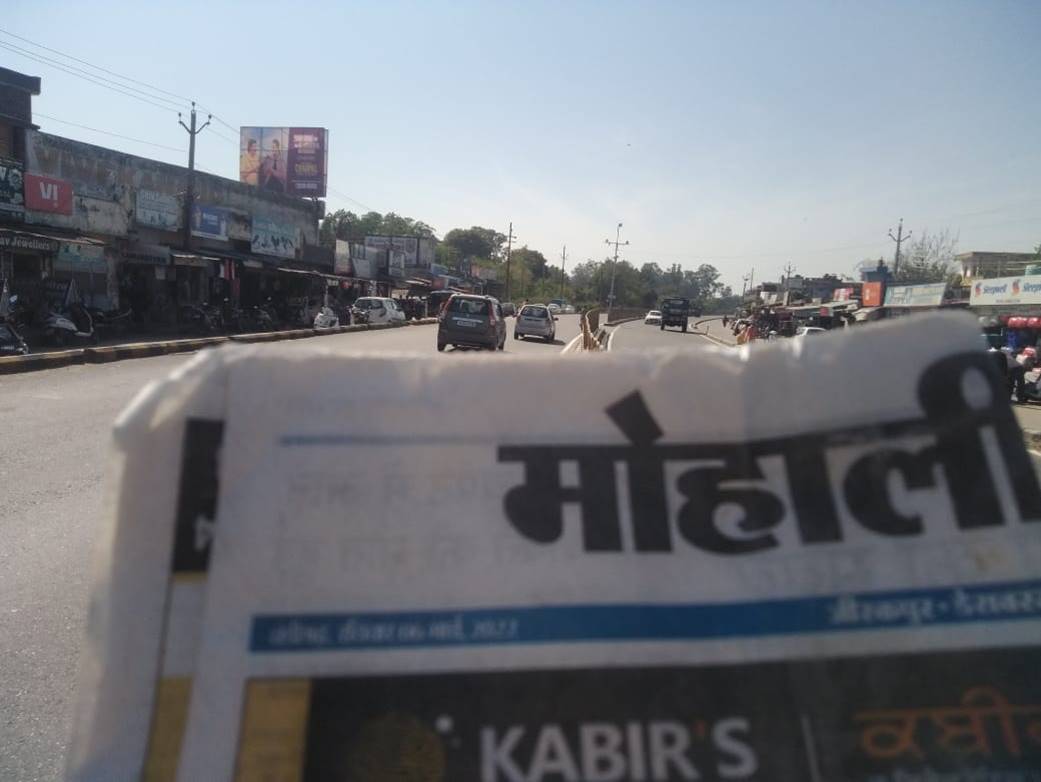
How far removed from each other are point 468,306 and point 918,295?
2216cm

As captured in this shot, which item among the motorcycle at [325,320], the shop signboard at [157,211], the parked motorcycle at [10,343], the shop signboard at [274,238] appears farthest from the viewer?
the shop signboard at [274,238]

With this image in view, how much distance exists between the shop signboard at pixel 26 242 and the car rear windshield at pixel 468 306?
10.4m

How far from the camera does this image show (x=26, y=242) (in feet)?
61.0

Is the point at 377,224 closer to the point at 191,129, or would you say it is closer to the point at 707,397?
the point at 191,129

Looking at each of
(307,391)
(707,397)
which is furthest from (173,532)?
(707,397)

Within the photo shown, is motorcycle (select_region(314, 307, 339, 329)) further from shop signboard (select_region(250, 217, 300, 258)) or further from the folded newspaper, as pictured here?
the folded newspaper

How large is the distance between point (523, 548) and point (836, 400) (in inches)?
24.0

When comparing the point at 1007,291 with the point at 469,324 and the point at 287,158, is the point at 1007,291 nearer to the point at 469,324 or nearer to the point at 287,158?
the point at 469,324

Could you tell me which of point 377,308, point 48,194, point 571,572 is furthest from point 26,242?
point 571,572

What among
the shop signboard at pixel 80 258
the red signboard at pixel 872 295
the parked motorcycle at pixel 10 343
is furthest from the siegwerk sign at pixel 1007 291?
the shop signboard at pixel 80 258

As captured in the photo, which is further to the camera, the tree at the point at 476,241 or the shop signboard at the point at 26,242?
the tree at the point at 476,241

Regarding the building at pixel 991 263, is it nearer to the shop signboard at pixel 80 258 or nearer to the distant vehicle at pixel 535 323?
the distant vehicle at pixel 535 323

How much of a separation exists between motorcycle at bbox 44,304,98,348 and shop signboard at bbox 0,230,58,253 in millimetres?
1823

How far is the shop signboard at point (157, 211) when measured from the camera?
2678 cm
